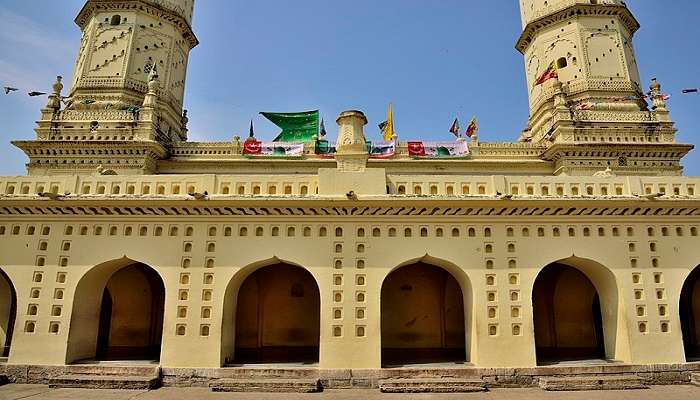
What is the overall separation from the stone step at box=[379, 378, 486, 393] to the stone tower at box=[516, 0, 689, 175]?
14.3 metres

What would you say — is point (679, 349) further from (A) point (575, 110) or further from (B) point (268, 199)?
(A) point (575, 110)

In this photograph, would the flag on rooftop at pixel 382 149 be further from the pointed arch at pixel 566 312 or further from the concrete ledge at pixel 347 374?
the concrete ledge at pixel 347 374

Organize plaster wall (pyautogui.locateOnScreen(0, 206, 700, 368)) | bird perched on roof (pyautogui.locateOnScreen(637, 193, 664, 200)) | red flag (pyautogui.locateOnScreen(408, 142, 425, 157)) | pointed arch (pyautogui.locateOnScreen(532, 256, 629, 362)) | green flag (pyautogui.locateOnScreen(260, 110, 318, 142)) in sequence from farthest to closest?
green flag (pyautogui.locateOnScreen(260, 110, 318, 142))
red flag (pyautogui.locateOnScreen(408, 142, 425, 157))
pointed arch (pyautogui.locateOnScreen(532, 256, 629, 362))
bird perched on roof (pyautogui.locateOnScreen(637, 193, 664, 200))
plaster wall (pyautogui.locateOnScreen(0, 206, 700, 368))

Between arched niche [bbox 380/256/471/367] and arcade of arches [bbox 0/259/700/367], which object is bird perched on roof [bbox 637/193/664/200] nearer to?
arcade of arches [bbox 0/259/700/367]

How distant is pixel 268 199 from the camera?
12523mm

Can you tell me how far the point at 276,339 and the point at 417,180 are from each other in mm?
7109

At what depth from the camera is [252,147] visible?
2364 cm

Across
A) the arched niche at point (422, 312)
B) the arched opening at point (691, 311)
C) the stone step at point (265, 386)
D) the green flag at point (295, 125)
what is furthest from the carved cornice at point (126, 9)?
the arched opening at point (691, 311)

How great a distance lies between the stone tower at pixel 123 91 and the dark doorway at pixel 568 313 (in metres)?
18.1

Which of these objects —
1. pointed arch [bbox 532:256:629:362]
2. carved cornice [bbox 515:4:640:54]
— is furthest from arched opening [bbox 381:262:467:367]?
carved cornice [bbox 515:4:640:54]

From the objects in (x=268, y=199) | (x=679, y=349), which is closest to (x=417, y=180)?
(x=268, y=199)

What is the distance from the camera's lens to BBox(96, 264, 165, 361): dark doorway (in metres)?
15.4

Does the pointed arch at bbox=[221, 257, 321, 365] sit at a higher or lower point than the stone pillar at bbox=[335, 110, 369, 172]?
lower

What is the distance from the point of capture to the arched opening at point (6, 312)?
14.1 meters
